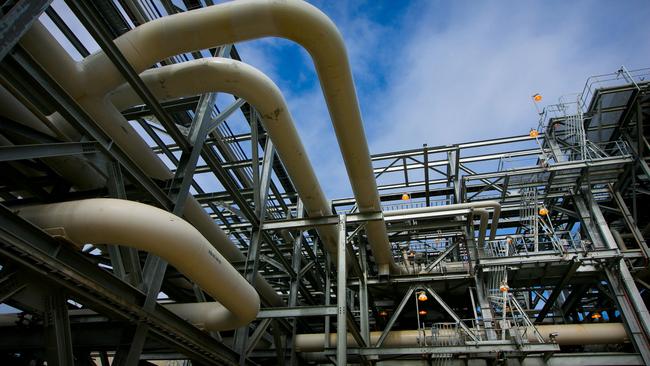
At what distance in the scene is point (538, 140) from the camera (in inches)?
631

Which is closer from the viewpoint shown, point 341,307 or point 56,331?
point 56,331

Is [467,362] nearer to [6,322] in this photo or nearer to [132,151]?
[132,151]

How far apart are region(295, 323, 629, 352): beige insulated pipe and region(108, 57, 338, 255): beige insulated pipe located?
5814 millimetres

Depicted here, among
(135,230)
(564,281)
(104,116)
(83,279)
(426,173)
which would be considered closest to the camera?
(83,279)

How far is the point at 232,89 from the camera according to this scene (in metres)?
7.09

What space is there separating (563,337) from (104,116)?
509 inches

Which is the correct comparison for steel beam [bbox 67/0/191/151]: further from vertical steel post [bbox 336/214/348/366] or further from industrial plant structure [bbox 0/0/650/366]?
vertical steel post [bbox 336/214/348/366]

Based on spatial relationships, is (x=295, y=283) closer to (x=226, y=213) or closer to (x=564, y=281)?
(x=226, y=213)

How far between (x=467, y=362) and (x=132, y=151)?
996cm

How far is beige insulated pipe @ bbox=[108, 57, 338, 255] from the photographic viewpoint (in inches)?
263

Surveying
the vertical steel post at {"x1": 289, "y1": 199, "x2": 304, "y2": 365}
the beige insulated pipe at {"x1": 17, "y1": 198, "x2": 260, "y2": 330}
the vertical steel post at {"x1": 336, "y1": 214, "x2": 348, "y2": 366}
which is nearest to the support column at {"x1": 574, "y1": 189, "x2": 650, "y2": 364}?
the vertical steel post at {"x1": 336, "y1": 214, "x2": 348, "y2": 366}

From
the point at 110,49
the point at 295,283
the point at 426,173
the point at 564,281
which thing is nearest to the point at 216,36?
the point at 110,49

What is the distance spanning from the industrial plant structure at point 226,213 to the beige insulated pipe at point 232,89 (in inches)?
1.4

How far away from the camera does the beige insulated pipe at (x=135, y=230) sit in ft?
14.4
